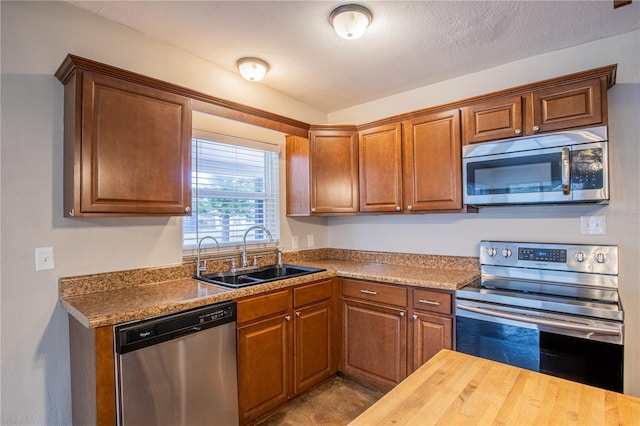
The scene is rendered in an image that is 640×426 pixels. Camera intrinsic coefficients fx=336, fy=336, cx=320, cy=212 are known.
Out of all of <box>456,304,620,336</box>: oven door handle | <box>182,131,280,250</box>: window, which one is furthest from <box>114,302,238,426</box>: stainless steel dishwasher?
<box>456,304,620,336</box>: oven door handle

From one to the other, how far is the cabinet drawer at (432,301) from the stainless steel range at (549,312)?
8cm

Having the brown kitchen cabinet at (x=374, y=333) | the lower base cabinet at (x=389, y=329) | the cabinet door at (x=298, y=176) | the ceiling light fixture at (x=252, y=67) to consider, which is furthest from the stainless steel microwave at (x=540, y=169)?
the ceiling light fixture at (x=252, y=67)

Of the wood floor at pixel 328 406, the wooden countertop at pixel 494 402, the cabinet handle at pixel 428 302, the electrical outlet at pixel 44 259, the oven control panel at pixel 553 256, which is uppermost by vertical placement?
the electrical outlet at pixel 44 259

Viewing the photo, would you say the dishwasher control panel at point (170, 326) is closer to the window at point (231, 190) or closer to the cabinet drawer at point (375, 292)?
the window at point (231, 190)

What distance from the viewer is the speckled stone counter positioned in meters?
1.60

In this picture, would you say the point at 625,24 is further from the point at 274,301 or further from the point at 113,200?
the point at 113,200

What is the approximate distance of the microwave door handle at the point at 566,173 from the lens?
1936 millimetres

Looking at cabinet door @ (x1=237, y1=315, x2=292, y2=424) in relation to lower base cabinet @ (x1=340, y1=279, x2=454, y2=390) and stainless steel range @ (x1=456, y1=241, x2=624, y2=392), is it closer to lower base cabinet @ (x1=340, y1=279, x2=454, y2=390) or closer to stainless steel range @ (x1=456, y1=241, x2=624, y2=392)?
lower base cabinet @ (x1=340, y1=279, x2=454, y2=390)

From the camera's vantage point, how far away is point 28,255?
5.59ft

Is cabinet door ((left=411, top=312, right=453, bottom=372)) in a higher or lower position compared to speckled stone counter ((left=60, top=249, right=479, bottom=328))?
lower

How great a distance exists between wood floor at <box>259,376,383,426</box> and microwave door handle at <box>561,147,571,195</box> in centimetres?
185

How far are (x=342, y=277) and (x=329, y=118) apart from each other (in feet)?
5.95

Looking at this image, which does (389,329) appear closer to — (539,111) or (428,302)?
(428,302)

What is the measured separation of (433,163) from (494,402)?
192 centimetres
